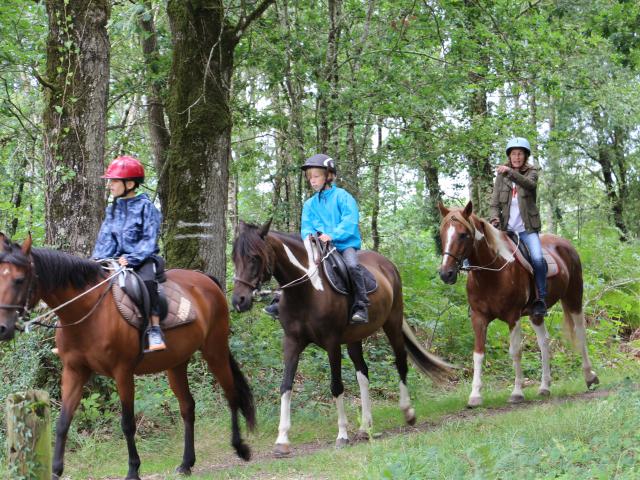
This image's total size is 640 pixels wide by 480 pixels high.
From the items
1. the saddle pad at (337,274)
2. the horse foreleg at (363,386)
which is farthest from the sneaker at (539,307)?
the saddle pad at (337,274)

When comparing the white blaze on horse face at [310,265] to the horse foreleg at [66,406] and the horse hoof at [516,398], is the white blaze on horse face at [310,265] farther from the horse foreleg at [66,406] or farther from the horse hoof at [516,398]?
the horse hoof at [516,398]

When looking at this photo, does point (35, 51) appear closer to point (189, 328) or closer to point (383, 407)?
point (189, 328)

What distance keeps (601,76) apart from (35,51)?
15.6 metres

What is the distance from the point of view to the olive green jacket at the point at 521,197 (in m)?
9.63

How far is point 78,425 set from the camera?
8.39 meters

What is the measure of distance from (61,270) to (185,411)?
2.03 m

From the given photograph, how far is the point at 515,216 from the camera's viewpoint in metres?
10.0

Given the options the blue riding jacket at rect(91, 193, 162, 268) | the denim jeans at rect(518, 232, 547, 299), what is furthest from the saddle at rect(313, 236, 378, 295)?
the denim jeans at rect(518, 232, 547, 299)

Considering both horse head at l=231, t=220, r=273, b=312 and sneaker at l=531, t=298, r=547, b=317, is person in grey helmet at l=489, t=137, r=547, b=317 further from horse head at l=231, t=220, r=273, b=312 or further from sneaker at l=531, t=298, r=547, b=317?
horse head at l=231, t=220, r=273, b=312

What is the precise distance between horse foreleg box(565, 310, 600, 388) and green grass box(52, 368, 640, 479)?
216mm

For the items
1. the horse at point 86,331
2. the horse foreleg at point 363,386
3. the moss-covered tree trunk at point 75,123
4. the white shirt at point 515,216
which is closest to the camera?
the horse at point 86,331

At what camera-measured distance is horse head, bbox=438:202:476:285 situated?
8.63 metres

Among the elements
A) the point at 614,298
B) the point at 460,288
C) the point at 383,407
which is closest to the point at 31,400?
the point at 383,407

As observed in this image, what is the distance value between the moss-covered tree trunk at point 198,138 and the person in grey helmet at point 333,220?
204cm
